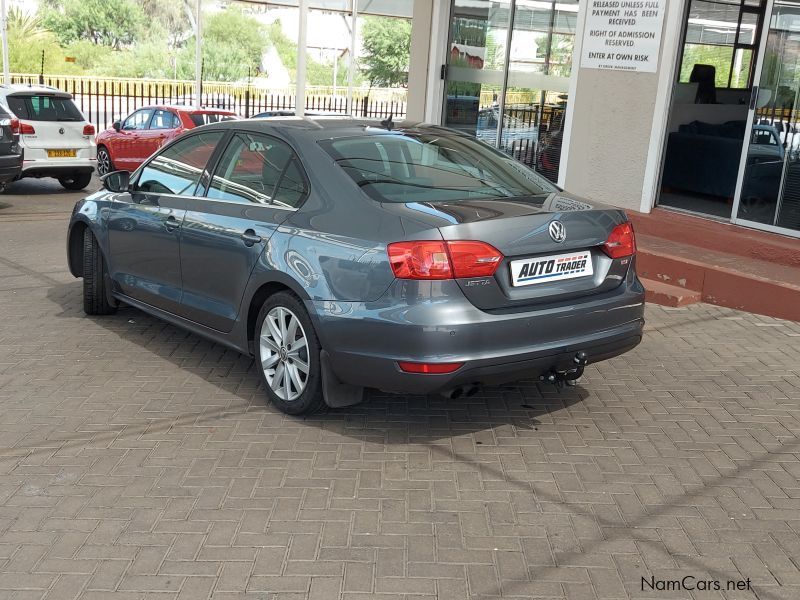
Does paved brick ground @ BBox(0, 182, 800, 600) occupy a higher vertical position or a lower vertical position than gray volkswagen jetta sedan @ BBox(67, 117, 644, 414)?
lower

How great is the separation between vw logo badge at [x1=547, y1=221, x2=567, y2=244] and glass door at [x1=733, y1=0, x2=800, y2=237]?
481 cm

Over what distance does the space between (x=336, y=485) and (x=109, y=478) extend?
3.49 feet

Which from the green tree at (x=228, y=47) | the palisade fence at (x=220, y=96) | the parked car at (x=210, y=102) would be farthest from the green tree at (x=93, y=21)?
the parked car at (x=210, y=102)

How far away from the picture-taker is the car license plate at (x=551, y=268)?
14.2 feet

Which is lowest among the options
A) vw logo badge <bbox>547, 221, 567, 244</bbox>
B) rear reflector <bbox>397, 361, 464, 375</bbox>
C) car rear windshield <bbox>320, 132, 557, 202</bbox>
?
rear reflector <bbox>397, 361, 464, 375</bbox>

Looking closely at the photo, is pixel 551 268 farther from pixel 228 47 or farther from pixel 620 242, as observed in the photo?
pixel 228 47

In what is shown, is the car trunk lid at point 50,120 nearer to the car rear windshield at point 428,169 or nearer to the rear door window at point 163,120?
the rear door window at point 163,120

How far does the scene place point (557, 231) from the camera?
448cm

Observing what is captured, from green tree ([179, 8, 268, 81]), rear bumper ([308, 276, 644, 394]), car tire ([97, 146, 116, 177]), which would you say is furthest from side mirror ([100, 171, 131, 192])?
green tree ([179, 8, 268, 81])

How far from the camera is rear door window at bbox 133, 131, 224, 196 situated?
5719mm

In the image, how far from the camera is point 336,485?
13.5ft

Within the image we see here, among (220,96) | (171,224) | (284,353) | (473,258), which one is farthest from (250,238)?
(220,96)

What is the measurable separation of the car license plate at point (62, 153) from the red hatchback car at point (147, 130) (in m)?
1.42

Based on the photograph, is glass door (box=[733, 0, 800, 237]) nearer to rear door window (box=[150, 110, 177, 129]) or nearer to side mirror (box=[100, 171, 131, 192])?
side mirror (box=[100, 171, 131, 192])
